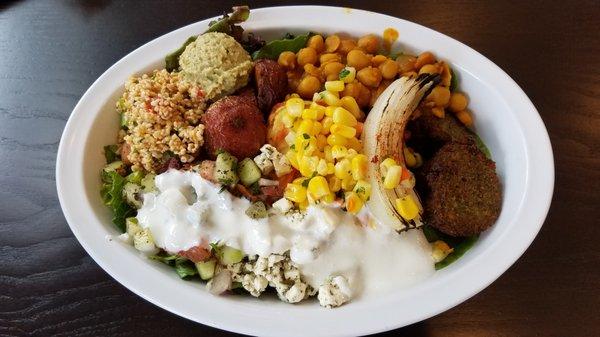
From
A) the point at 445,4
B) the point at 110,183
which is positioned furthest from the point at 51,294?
the point at 445,4

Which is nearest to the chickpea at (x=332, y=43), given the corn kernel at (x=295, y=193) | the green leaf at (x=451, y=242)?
the corn kernel at (x=295, y=193)

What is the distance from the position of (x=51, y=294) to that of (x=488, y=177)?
6.59 feet

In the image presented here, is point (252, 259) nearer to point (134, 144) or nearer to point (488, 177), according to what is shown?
point (134, 144)

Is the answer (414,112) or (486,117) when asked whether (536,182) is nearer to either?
(486,117)

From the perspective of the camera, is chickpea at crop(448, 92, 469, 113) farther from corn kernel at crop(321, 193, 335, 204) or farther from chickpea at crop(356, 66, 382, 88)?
corn kernel at crop(321, 193, 335, 204)

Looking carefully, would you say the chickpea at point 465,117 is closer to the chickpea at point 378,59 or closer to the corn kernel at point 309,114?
the chickpea at point 378,59

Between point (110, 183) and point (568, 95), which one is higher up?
point (568, 95)

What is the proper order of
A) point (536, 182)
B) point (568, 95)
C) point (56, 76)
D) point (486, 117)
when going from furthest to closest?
point (56, 76) < point (568, 95) < point (486, 117) < point (536, 182)

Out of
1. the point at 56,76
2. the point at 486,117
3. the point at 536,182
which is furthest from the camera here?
the point at 56,76

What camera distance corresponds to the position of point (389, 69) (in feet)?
7.80

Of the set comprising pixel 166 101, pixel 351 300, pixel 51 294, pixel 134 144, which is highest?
pixel 166 101

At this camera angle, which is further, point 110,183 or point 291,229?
point 110,183

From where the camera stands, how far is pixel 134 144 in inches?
86.0

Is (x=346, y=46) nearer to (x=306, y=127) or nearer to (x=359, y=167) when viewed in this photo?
(x=306, y=127)
